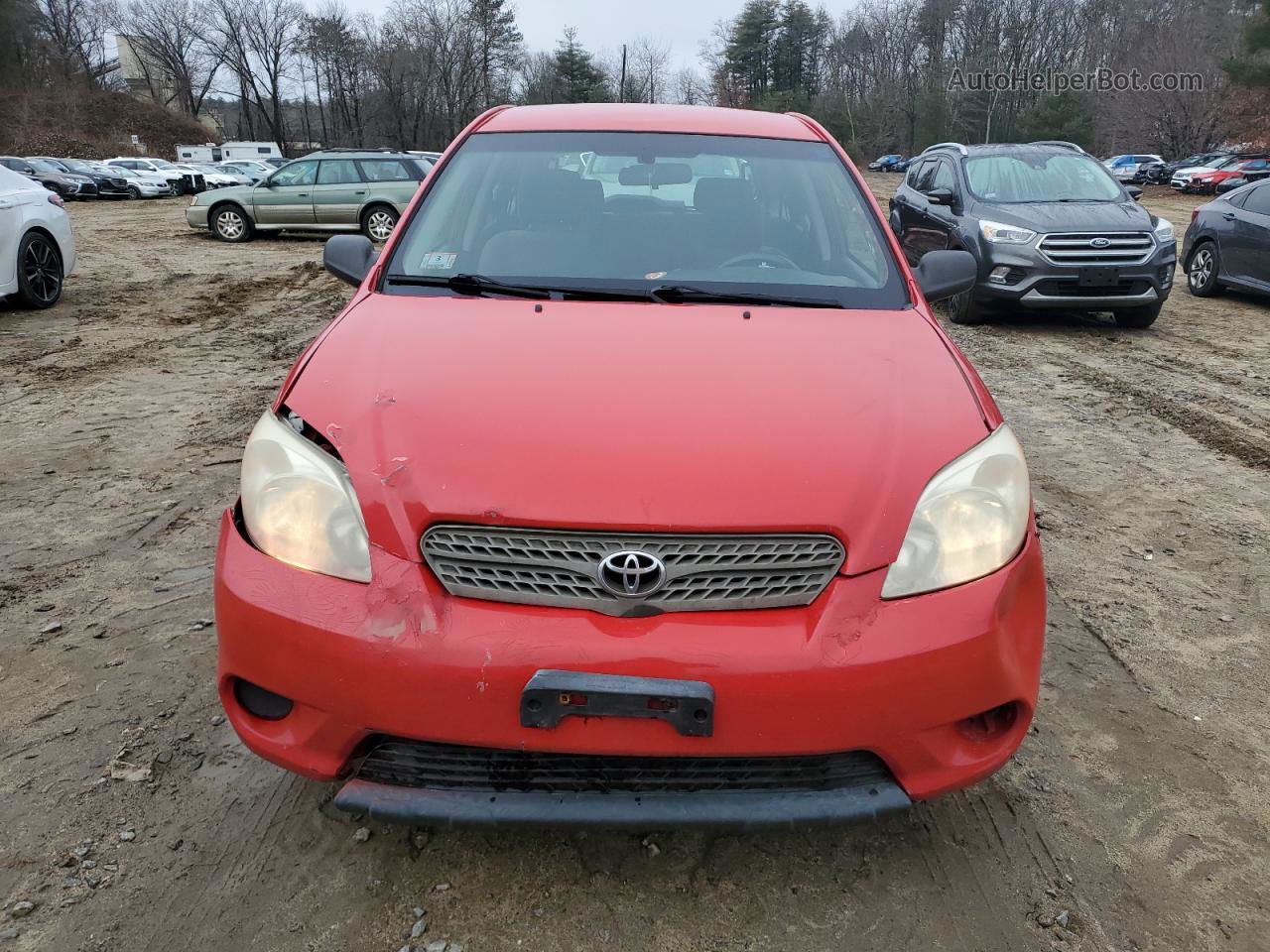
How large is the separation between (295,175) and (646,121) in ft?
48.7

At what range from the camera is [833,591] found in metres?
1.72

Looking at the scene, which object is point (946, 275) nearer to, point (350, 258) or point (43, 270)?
point (350, 258)

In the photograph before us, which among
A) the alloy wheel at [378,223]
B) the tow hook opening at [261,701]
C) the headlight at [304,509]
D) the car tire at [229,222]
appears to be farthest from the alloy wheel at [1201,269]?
the car tire at [229,222]

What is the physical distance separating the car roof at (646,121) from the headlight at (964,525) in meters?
1.84

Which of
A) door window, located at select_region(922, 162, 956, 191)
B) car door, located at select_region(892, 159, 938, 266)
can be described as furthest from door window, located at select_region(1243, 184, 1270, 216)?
car door, located at select_region(892, 159, 938, 266)

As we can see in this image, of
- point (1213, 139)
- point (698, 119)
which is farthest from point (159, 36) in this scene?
point (698, 119)

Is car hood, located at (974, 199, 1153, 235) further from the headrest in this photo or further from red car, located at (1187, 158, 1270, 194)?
red car, located at (1187, 158, 1270, 194)

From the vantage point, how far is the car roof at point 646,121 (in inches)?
128

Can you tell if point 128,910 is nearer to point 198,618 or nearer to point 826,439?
point 198,618

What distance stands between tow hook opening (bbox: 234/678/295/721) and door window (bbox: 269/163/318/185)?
1611cm

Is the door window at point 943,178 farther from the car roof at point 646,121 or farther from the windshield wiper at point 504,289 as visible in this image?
the windshield wiper at point 504,289

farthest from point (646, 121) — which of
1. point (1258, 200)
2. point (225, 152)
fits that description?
point (225, 152)

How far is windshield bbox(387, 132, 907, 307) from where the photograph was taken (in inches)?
106

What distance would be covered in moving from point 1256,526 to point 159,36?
9561 cm
